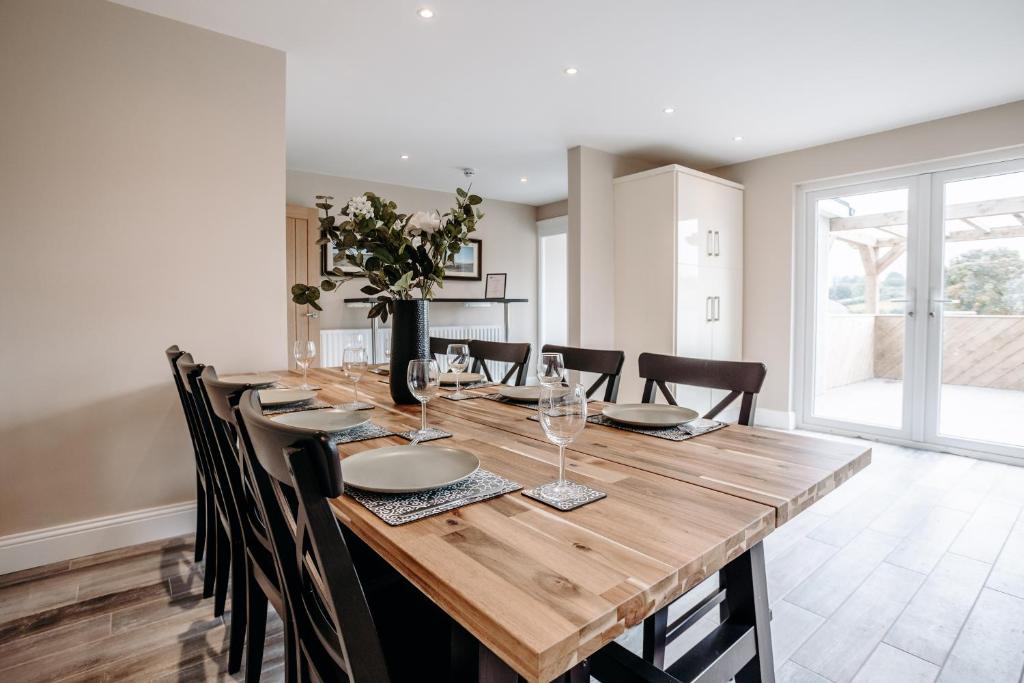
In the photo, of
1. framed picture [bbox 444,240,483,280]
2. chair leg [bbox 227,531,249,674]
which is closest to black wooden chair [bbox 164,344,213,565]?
chair leg [bbox 227,531,249,674]

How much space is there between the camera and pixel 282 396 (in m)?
1.74

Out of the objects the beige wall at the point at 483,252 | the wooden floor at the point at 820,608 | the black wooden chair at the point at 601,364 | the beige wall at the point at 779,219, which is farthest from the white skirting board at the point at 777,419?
the black wooden chair at the point at 601,364

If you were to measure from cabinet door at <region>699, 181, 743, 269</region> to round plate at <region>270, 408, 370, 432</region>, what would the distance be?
3723 mm

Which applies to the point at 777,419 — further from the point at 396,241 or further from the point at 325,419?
the point at 325,419

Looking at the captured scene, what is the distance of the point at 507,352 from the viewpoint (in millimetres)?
2523

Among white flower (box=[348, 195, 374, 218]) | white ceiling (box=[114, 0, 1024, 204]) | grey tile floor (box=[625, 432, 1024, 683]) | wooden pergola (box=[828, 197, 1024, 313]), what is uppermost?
white ceiling (box=[114, 0, 1024, 204])

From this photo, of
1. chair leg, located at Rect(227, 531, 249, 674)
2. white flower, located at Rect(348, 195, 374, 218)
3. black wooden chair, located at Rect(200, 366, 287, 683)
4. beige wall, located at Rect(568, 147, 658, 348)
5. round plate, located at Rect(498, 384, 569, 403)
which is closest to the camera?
black wooden chair, located at Rect(200, 366, 287, 683)

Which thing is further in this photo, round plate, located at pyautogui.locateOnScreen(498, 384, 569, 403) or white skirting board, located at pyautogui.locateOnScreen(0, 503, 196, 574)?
white skirting board, located at pyautogui.locateOnScreen(0, 503, 196, 574)

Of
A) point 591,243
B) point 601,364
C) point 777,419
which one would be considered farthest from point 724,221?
point 601,364

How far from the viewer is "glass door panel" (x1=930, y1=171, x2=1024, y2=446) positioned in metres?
3.58

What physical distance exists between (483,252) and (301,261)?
2.16 m

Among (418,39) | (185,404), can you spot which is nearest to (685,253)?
(418,39)

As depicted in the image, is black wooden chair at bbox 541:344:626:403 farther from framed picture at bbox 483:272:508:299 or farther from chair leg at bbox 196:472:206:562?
framed picture at bbox 483:272:508:299

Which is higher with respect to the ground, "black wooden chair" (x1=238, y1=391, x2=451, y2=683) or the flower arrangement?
the flower arrangement
